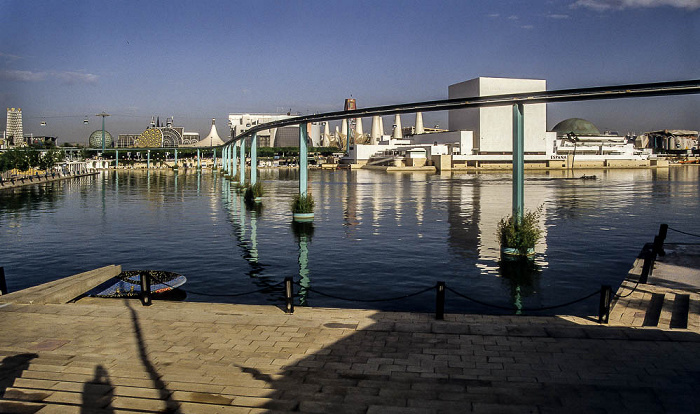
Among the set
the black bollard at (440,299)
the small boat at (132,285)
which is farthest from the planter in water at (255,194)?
the black bollard at (440,299)

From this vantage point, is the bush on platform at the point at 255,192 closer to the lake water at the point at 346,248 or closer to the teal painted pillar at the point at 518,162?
the lake water at the point at 346,248

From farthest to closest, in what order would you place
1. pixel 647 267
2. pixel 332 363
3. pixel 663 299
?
1. pixel 647 267
2. pixel 663 299
3. pixel 332 363

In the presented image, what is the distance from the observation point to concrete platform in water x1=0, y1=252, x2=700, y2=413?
762 centimetres

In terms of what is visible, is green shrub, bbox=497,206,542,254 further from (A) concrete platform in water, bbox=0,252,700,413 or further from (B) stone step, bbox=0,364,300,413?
(B) stone step, bbox=0,364,300,413

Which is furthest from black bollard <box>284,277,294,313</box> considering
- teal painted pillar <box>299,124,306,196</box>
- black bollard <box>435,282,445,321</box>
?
teal painted pillar <box>299,124,306,196</box>

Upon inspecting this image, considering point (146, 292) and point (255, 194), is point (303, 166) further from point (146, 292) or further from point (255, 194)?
point (146, 292)

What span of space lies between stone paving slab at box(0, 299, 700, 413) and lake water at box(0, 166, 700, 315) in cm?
417

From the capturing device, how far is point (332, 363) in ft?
30.1

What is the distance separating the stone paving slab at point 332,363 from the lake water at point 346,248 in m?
4.17

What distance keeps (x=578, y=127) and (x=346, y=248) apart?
168560 mm

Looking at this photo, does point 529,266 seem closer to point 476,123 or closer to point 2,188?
point 2,188

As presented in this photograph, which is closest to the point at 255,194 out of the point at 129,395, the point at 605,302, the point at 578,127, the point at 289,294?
the point at 289,294

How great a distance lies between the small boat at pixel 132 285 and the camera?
15.6 metres

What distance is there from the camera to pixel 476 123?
163500 mm
